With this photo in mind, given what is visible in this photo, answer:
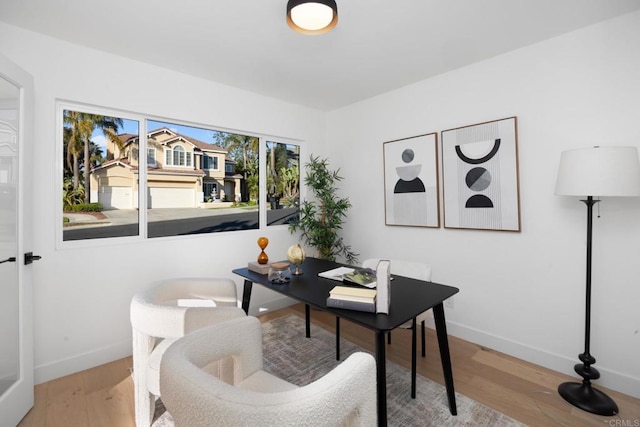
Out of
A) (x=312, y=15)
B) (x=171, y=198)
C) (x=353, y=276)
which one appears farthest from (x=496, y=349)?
(x=171, y=198)

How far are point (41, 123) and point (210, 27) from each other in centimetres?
148

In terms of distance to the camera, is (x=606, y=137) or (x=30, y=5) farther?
(x=606, y=137)

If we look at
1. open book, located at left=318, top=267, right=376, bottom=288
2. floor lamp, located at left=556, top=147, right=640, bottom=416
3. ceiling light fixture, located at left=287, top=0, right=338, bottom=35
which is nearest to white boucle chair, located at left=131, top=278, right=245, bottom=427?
open book, located at left=318, top=267, right=376, bottom=288

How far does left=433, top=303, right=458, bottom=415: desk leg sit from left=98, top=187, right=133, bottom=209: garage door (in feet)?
8.99

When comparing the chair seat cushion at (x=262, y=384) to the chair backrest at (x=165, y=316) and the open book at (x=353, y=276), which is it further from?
the open book at (x=353, y=276)

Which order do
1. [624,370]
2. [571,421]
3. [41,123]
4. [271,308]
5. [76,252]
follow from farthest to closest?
[271,308] → [76,252] → [41,123] → [624,370] → [571,421]

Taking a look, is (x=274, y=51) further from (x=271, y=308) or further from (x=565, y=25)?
(x=271, y=308)

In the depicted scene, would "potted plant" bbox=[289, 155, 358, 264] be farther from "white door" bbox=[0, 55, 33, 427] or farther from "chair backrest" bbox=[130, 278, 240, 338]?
"white door" bbox=[0, 55, 33, 427]

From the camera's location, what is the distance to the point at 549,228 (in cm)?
237

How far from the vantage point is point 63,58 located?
2.28 metres

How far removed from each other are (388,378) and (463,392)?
52 centimetres

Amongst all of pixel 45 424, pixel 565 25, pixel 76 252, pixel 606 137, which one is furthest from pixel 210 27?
pixel 606 137

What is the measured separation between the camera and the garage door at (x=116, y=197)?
2.57 m

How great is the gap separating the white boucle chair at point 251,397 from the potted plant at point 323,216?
2612mm
